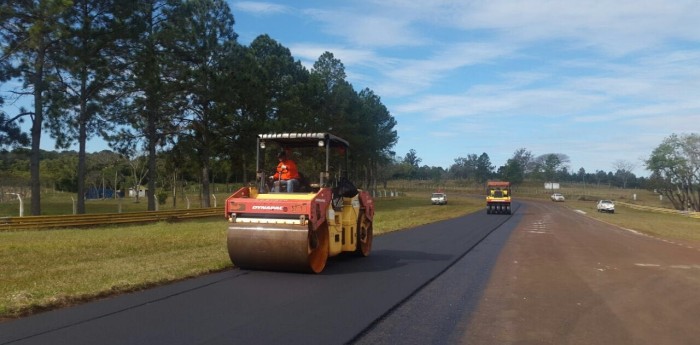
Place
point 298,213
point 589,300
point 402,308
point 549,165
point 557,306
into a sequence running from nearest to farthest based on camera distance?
point 402,308 → point 557,306 → point 589,300 → point 298,213 → point 549,165

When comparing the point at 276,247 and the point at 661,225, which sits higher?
the point at 276,247

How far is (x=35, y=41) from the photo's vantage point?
20688 mm

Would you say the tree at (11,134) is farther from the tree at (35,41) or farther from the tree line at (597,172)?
the tree line at (597,172)

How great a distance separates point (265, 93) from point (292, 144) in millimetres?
25580

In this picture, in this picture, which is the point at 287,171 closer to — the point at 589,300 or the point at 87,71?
the point at 589,300

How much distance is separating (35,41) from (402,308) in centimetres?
1959

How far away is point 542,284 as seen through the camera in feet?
30.3

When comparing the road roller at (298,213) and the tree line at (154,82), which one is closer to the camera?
the road roller at (298,213)

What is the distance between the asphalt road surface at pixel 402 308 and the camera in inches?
220

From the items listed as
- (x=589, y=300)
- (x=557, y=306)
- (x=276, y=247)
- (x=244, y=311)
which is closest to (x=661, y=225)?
(x=589, y=300)

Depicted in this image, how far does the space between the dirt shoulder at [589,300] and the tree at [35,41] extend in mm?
18755

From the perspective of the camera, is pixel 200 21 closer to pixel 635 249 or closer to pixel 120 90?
pixel 120 90

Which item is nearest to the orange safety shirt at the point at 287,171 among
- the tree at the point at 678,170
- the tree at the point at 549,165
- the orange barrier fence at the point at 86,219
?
the orange barrier fence at the point at 86,219

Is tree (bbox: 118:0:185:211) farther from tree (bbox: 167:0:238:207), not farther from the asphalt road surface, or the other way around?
the asphalt road surface
